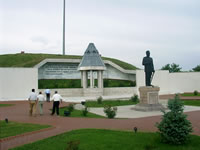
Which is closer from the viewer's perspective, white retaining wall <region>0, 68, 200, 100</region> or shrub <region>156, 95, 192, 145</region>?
shrub <region>156, 95, 192, 145</region>

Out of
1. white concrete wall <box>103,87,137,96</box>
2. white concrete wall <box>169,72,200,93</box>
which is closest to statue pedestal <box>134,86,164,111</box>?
white concrete wall <box>103,87,137,96</box>

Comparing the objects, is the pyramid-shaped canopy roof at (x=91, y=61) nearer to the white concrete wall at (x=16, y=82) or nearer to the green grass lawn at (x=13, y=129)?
the white concrete wall at (x=16, y=82)

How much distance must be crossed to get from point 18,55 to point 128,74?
1801 cm

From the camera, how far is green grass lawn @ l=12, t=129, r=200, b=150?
5.79 metres

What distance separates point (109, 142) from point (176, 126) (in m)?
1.76

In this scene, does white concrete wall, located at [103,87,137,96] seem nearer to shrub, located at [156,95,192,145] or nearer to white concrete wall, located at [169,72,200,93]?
white concrete wall, located at [169,72,200,93]

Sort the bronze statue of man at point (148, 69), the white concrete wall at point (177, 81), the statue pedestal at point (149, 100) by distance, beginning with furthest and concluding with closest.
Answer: the white concrete wall at point (177, 81) < the bronze statue of man at point (148, 69) < the statue pedestal at point (149, 100)

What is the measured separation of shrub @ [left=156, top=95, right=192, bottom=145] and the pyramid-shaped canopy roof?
66.3 ft

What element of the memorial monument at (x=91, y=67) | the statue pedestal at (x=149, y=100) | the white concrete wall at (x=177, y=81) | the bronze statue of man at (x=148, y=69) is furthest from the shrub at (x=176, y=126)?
the white concrete wall at (x=177, y=81)

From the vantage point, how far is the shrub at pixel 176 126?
19.1 feet

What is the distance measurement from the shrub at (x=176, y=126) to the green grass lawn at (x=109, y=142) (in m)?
0.19

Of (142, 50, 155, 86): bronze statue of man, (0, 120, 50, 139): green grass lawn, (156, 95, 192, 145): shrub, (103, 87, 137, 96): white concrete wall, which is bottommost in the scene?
(0, 120, 50, 139): green grass lawn

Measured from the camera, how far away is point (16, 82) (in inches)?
907

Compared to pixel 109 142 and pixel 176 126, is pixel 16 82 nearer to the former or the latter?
pixel 109 142
